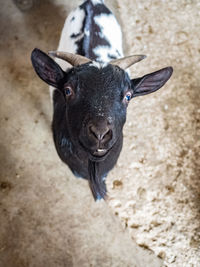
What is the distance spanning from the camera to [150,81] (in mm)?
2539

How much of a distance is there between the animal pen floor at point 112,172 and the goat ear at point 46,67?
4.55 feet

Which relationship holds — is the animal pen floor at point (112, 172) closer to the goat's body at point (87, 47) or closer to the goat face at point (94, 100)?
the goat's body at point (87, 47)

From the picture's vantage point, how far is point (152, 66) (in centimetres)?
430

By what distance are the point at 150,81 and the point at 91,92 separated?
699mm

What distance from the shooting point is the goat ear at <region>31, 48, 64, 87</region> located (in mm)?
2377

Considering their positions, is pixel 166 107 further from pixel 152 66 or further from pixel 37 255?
pixel 37 255

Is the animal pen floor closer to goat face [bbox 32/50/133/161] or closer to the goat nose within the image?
goat face [bbox 32/50/133/161]

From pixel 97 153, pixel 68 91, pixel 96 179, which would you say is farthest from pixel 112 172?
pixel 68 91

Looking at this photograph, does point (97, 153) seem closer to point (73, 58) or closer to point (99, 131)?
point (99, 131)

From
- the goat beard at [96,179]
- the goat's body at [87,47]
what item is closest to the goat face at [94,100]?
the goat beard at [96,179]

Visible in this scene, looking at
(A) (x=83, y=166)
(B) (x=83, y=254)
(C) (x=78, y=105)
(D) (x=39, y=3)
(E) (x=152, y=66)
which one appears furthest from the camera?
(D) (x=39, y=3)

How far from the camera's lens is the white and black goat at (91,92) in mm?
2074

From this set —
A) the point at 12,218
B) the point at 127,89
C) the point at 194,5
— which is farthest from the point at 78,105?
the point at 194,5

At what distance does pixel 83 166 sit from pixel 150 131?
4.99 ft
